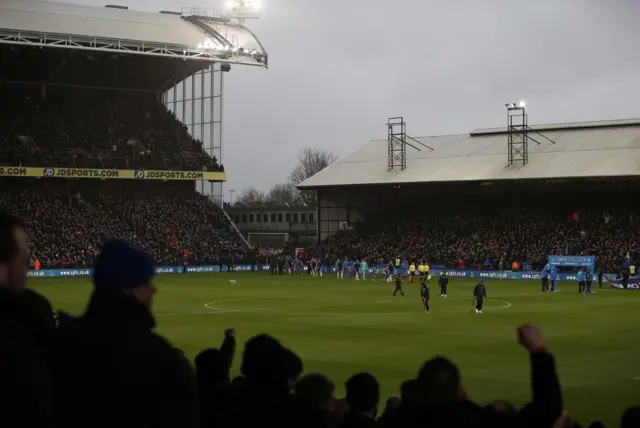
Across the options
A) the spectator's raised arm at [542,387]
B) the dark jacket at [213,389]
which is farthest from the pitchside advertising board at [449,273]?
the spectator's raised arm at [542,387]

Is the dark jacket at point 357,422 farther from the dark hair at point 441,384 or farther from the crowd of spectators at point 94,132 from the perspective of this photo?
the crowd of spectators at point 94,132

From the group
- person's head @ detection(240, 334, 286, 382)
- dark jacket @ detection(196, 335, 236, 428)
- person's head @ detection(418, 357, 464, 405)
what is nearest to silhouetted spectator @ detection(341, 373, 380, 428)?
dark jacket @ detection(196, 335, 236, 428)

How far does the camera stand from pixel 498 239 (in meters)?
73.9

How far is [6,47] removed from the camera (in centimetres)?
7006

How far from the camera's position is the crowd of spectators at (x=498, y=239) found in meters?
67.4

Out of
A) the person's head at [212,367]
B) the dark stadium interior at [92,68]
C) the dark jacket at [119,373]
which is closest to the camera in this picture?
the dark jacket at [119,373]

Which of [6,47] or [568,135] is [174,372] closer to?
[6,47]

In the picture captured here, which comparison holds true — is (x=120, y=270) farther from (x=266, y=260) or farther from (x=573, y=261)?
(x=266, y=260)

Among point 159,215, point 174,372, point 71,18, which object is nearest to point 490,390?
point 174,372

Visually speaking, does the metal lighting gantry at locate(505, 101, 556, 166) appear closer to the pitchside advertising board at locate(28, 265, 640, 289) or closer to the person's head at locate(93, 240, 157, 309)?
the pitchside advertising board at locate(28, 265, 640, 289)

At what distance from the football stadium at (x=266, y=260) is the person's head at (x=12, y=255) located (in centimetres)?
1

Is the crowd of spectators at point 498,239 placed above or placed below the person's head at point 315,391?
above

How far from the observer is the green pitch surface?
69.8 feet

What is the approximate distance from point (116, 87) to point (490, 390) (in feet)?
235
